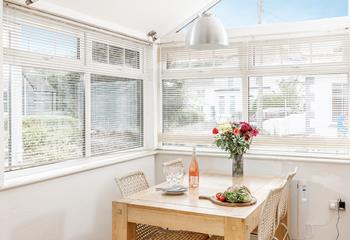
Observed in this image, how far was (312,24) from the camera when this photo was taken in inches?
151

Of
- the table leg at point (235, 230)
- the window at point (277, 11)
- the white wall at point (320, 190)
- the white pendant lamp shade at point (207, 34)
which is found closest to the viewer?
the table leg at point (235, 230)

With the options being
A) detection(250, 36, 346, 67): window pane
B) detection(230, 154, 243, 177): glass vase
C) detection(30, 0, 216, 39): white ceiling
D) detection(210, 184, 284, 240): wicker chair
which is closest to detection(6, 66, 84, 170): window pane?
detection(30, 0, 216, 39): white ceiling

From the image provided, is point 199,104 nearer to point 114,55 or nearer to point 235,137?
point 235,137

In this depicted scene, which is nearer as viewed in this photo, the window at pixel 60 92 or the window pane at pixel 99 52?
the window at pixel 60 92

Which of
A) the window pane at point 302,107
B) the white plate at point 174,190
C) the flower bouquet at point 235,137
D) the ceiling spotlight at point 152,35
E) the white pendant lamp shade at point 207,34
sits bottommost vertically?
the white plate at point 174,190

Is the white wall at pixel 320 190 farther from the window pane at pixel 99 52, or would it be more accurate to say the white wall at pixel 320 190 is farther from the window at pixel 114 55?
the window pane at pixel 99 52

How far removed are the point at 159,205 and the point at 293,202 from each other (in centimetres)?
177

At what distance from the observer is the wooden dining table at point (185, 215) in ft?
7.94

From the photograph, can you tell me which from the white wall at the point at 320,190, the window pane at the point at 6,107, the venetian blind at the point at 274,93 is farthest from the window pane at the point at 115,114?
the white wall at the point at 320,190

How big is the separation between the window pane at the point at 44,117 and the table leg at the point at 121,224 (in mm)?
787

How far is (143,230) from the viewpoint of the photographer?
3141 millimetres

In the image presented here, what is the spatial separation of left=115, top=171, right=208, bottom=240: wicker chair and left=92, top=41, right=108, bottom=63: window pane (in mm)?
1135

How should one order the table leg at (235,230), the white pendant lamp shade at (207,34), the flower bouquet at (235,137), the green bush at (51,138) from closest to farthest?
1. the table leg at (235,230)
2. the white pendant lamp shade at (207,34)
3. the green bush at (51,138)
4. the flower bouquet at (235,137)

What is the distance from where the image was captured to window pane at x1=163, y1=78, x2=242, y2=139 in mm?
4246
